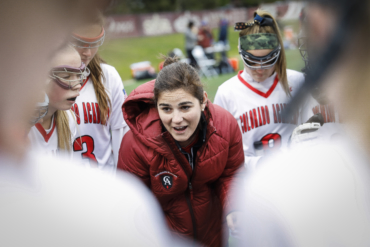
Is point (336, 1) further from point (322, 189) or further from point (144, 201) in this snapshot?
point (144, 201)

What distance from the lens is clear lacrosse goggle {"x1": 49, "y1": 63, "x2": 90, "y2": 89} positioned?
7.10ft

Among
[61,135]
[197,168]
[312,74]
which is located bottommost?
[197,168]

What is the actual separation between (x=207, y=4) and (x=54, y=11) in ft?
116

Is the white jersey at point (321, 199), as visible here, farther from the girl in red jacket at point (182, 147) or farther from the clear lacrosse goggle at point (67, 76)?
the clear lacrosse goggle at point (67, 76)

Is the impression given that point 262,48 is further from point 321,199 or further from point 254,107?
point 321,199

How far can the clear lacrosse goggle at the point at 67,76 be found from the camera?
7.10ft

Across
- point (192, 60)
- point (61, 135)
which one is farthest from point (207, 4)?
point (61, 135)

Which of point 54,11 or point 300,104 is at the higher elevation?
point 54,11

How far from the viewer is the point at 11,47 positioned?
1.82ft

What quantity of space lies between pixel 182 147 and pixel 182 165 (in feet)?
0.52

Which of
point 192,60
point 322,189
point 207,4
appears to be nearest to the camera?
point 322,189

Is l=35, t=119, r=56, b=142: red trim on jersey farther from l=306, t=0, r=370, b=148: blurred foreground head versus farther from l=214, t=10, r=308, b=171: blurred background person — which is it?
l=306, t=0, r=370, b=148: blurred foreground head

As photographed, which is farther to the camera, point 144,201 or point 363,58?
point 144,201

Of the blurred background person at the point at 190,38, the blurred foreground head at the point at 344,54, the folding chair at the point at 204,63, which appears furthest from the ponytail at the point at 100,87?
the blurred background person at the point at 190,38
